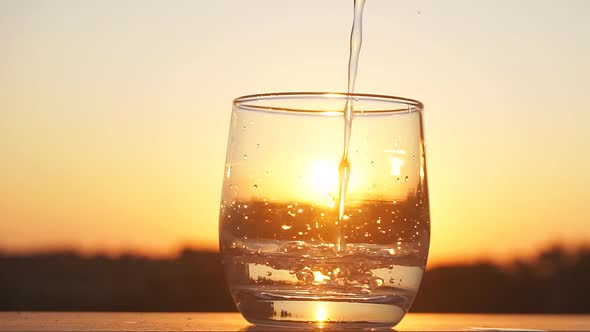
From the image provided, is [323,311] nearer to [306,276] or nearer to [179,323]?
[306,276]

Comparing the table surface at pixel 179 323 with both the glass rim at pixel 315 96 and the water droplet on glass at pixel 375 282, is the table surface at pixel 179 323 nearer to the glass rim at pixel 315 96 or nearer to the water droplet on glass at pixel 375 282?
the water droplet on glass at pixel 375 282

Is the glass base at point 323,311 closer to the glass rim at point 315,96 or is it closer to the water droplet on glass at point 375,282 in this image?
the water droplet on glass at point 375,282

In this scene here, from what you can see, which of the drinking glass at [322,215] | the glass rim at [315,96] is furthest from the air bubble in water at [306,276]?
the glass rim at [315,96]

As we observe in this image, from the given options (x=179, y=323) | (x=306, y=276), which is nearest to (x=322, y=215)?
(x=306, y=276)

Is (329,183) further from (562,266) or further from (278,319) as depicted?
(562,266)

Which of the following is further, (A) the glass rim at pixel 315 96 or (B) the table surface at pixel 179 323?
(A) the glass rim at pixel 315 96

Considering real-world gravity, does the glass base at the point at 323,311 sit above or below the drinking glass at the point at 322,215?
below

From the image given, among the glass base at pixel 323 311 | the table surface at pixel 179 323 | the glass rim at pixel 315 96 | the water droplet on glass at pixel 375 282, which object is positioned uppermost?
the glass rim at pixel 315 96

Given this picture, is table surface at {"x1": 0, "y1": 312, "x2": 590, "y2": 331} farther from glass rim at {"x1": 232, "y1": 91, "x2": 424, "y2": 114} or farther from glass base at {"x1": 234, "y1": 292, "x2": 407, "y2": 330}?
glass rim at {"x1": 232, "y1": 91, "x2": 424, "y2": 114}
